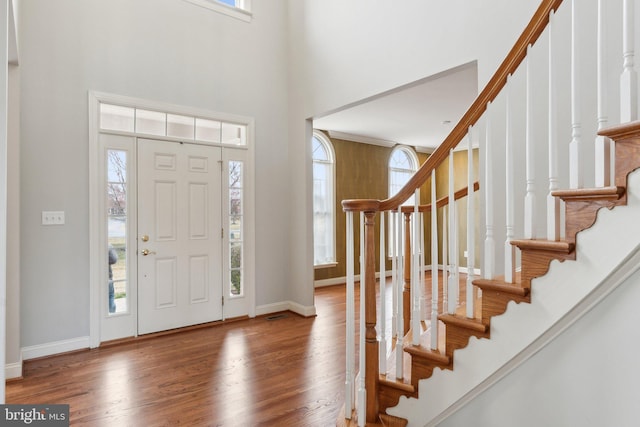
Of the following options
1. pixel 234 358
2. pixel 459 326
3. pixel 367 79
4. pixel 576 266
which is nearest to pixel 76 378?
pixel 234 358

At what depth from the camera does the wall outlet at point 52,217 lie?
304 centimetres

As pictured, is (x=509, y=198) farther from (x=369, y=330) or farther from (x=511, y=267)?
(x=369, y=330)

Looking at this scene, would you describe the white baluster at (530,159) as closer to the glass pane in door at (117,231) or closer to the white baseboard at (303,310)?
the white baseboard at (303,310)

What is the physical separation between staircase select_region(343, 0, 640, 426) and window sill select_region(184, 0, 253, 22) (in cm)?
324

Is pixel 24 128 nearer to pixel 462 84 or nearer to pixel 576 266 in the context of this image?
pixel 576 266

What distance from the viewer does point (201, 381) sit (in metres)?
2.59

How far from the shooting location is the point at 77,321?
3184mm

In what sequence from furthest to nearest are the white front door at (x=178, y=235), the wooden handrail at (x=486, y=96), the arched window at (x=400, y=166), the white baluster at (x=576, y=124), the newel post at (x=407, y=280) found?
the arched window at (x=400, y=166)
the white front door at (x=178, y=235)
the newel post at (x=407, y=280)
the wooden handrail at (x=486, y=96)
the white baluster at (x=576, y=124)

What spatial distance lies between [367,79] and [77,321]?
342cm

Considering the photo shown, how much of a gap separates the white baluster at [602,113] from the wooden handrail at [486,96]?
20 centimetres

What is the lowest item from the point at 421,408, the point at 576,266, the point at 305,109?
the point at 421,408

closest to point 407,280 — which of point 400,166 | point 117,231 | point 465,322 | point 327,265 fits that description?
point 465,322

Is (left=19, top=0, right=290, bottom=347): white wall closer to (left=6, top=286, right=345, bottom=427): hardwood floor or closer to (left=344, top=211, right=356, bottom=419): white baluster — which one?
(left=6, top=286, right=345, bottom=427): hardwood floor

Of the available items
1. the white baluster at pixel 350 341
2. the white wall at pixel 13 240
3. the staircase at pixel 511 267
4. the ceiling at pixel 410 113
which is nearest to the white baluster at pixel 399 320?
the staircase at pixel 511 267
